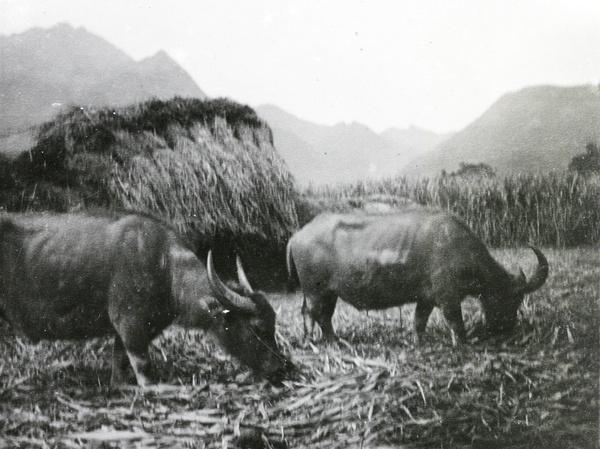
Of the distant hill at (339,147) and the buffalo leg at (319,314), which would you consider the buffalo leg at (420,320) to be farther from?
the distant hill at (339,147)

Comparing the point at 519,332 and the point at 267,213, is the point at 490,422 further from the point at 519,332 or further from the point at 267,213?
the point at 267,213

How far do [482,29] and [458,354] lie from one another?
77.5 inches

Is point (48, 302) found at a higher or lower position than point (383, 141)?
lower

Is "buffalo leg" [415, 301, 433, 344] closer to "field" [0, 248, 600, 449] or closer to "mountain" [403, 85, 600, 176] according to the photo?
"field" [0, 248, 600, 449]

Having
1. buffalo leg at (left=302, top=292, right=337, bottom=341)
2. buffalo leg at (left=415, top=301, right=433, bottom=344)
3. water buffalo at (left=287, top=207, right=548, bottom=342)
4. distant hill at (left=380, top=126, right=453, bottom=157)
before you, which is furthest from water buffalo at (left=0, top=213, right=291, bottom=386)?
distant hill at (left=380, top=126, right=453, bottom=157)

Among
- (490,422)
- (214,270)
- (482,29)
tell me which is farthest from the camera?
(482,29)

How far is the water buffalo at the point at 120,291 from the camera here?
10.5 ft

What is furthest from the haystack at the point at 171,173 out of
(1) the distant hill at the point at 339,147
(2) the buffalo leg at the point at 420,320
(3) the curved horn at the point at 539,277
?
(3) the curved horn at the point at 539,277

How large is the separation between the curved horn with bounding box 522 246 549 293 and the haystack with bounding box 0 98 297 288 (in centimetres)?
138

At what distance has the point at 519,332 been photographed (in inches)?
136

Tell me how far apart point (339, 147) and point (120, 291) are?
59.9 inches

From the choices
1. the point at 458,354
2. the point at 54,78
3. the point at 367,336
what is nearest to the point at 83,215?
the point at 54,78

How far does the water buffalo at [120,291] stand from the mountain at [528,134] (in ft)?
4.54

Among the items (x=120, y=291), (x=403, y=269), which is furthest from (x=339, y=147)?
(x=120, y=291)
